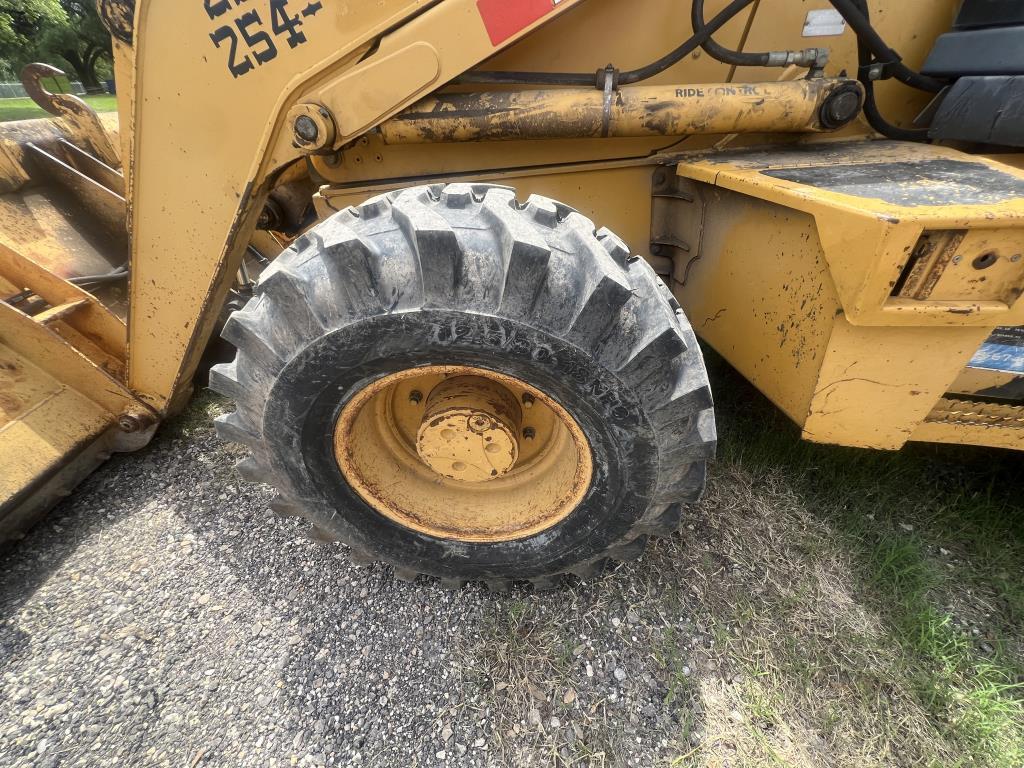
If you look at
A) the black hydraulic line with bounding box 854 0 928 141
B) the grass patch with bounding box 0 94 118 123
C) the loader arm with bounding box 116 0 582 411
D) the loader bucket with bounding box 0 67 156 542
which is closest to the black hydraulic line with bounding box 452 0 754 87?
the loader arm with bounding box 116 0 582 411

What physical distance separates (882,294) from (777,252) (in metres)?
0.38

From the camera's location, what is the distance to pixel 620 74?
5.74 ft

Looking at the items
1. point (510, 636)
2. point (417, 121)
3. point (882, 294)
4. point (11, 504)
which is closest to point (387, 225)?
point (417, 121)

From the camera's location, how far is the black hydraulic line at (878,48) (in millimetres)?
1697

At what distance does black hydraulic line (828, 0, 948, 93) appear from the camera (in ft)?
5.57

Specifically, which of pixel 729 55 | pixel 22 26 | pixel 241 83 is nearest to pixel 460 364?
pixel 241 83

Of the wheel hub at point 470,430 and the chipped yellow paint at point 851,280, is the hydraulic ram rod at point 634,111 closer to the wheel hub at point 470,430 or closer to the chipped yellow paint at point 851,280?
the chipped yellow paint at point 851,280

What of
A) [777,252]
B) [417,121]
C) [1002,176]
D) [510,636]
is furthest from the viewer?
[510,636]

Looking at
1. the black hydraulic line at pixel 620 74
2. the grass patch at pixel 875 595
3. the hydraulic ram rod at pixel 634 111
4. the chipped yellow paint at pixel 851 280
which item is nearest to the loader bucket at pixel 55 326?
the hydraulic ram rod at pixel 634 111

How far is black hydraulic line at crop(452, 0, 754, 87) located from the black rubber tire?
512 millimetres

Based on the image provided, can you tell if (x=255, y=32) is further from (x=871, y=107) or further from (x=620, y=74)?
(x=871, y=107)

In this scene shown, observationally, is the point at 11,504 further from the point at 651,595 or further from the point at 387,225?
the point at 651,595

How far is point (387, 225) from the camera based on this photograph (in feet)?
4.75

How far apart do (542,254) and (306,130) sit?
928mm
